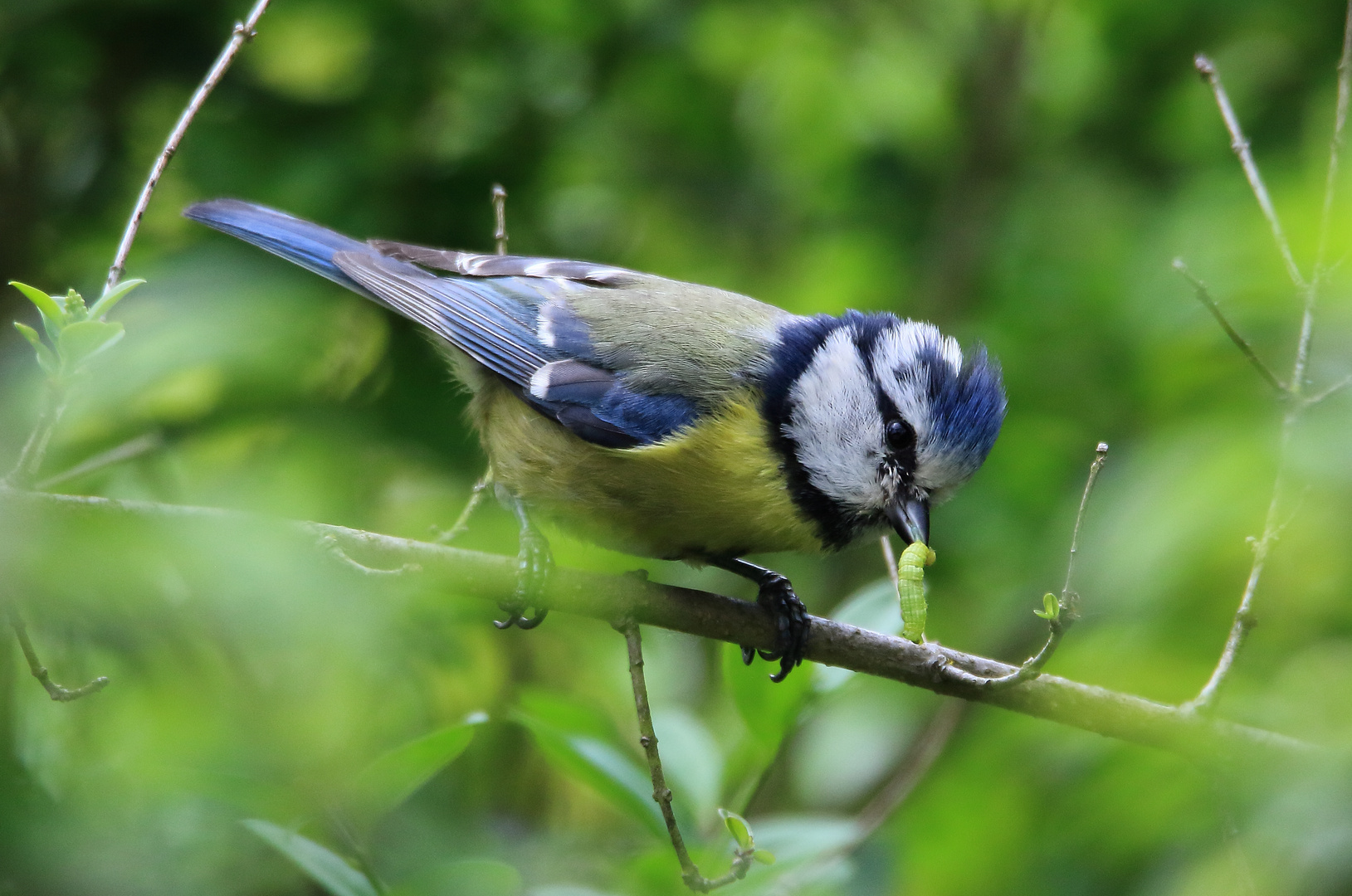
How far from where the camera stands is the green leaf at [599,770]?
2133 mm

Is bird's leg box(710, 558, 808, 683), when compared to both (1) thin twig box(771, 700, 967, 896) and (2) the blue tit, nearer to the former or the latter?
(2) the blue tit

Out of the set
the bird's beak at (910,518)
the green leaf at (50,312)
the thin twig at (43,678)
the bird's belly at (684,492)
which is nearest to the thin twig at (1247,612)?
the bird's beak at (910,518)

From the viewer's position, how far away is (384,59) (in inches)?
123

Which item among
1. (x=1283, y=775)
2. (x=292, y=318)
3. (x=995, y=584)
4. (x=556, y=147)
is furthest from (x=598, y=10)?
(x=1283, y=775)

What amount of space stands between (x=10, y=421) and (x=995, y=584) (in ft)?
8.77

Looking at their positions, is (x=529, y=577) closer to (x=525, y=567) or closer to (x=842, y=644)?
(x=525, y=567)

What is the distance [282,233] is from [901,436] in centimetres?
164

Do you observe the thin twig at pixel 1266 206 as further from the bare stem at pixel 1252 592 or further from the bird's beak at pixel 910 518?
the bird's beak at pixel 910 518

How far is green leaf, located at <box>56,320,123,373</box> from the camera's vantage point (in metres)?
1.52

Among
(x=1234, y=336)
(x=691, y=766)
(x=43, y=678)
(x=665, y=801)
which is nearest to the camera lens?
(x=43, y=678)

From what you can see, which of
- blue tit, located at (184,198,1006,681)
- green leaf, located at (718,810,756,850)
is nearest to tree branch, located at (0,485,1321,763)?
blue tit, located at (184,198,1006,681)

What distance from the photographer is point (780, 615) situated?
255 cm

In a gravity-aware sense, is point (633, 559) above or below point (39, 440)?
below

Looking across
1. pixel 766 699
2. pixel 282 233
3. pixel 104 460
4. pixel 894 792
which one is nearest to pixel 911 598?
pixel 766 699
